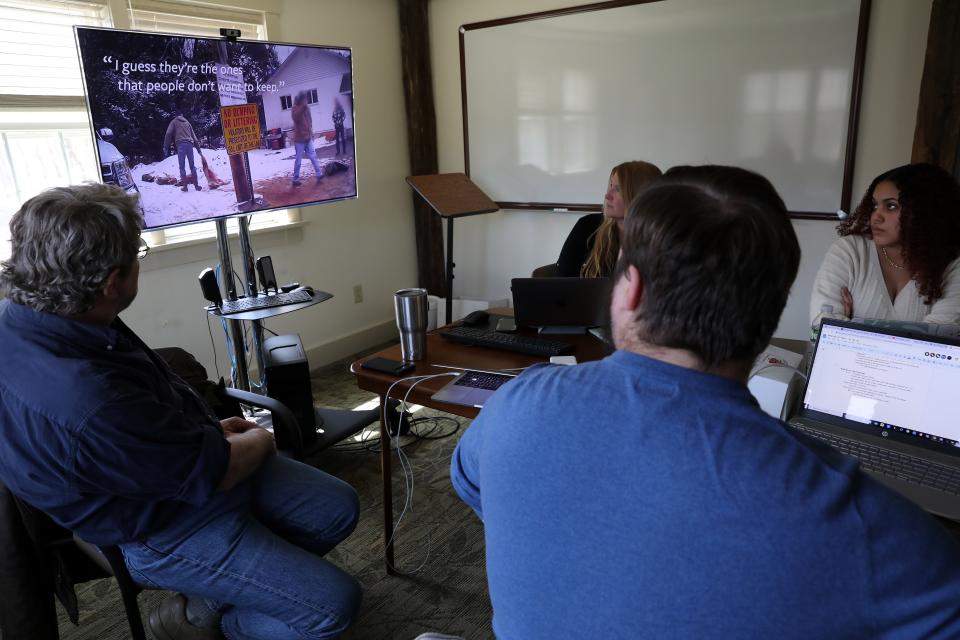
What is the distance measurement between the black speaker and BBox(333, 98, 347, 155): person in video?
101 cm

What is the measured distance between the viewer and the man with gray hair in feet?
4.04

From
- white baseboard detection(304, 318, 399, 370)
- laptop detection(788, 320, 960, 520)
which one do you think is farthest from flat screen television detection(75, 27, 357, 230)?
laptop detection(788, 320, 960, 520)

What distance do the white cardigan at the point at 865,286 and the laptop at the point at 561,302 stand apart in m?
0.68

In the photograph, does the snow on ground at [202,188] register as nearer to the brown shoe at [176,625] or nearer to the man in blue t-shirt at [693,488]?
the brown shoe at [176,625]

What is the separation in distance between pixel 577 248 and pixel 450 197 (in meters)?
1.01

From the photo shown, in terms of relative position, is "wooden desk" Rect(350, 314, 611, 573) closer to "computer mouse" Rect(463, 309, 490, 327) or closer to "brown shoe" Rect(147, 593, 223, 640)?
"computer mouse" Rect(463, 309, 490, 327)

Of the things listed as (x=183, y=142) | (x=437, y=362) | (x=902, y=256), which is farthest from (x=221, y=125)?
(x=902, y=256)

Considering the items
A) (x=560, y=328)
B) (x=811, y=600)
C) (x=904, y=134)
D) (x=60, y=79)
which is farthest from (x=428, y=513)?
(x=904, y=134)

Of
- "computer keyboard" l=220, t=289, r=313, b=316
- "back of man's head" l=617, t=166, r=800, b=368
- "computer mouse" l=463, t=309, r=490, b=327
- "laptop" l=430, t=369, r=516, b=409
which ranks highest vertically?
"back of man's head" l=617, t=166, r=800, b=368

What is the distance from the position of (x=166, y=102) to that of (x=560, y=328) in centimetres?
170

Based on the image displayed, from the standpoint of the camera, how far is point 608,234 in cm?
265

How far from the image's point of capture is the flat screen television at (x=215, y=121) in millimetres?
2270

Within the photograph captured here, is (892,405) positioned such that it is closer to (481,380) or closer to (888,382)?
(888,382)

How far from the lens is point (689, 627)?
0.63 metres
